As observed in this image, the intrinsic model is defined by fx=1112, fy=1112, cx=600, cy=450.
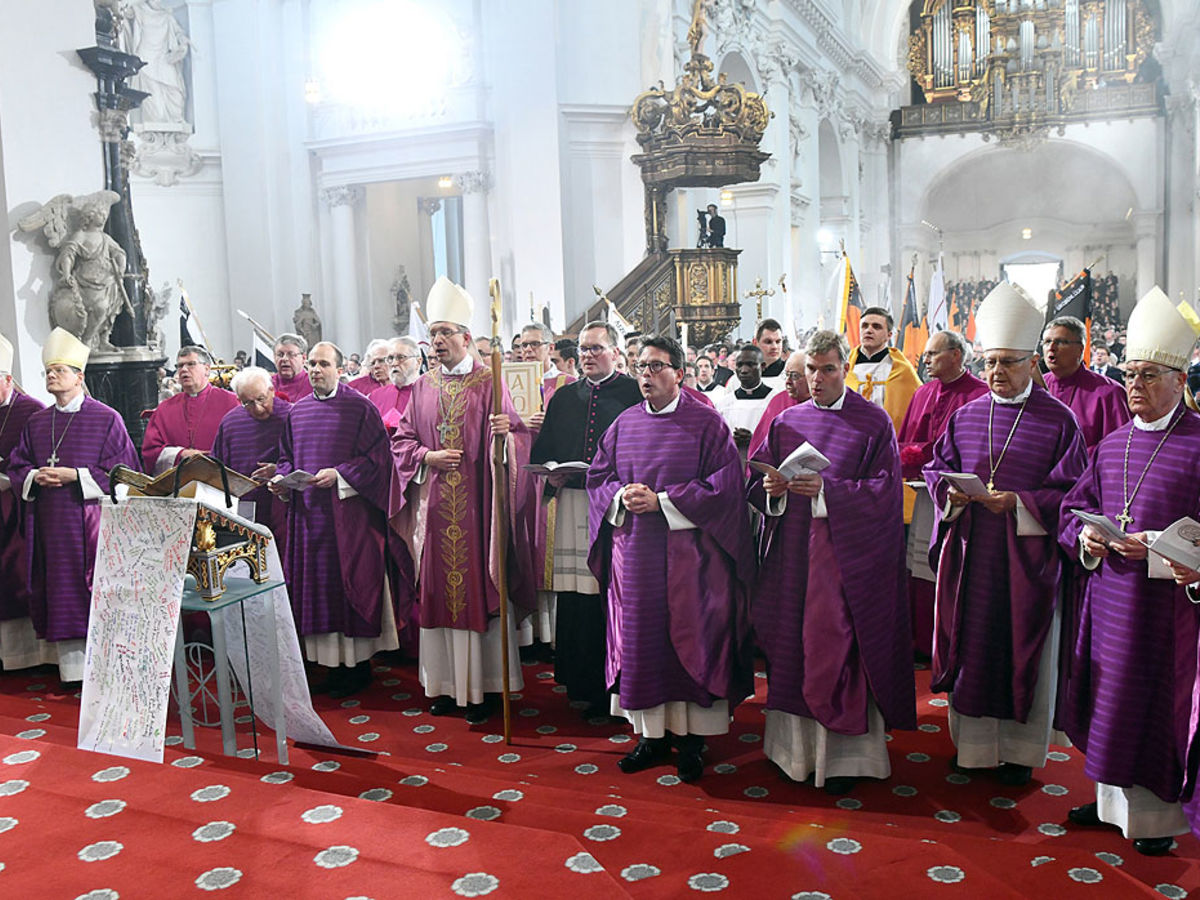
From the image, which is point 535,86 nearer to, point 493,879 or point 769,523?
point 769,523

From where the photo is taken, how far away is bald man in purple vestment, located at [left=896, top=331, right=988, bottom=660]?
18.7 ft

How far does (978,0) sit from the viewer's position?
30953mm

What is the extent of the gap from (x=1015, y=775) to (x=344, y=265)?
52.8ft

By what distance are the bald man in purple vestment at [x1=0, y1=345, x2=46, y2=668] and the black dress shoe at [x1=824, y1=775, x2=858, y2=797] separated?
14.7ft

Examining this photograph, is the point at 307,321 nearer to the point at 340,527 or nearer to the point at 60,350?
the point at 60,350

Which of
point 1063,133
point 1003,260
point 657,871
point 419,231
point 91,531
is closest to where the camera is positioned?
point 657,871

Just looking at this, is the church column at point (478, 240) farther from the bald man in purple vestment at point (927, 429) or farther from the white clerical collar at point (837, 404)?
the white clerical collar at point (837, 404)

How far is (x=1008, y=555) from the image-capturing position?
14.4 feet

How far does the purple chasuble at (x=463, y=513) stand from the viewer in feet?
17.8

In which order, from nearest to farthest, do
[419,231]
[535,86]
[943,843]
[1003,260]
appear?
[943,843] → [535,86] → [419,231] → [1003,260]

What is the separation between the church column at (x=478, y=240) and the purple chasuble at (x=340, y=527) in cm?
1133

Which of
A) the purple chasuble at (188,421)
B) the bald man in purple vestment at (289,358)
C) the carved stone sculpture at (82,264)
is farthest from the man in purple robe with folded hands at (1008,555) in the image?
the carved stone sculpture at (82,264)

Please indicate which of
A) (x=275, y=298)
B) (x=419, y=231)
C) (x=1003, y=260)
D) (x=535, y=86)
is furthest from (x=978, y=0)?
(x=275, y=298)

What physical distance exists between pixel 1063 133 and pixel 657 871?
31.4 meters
